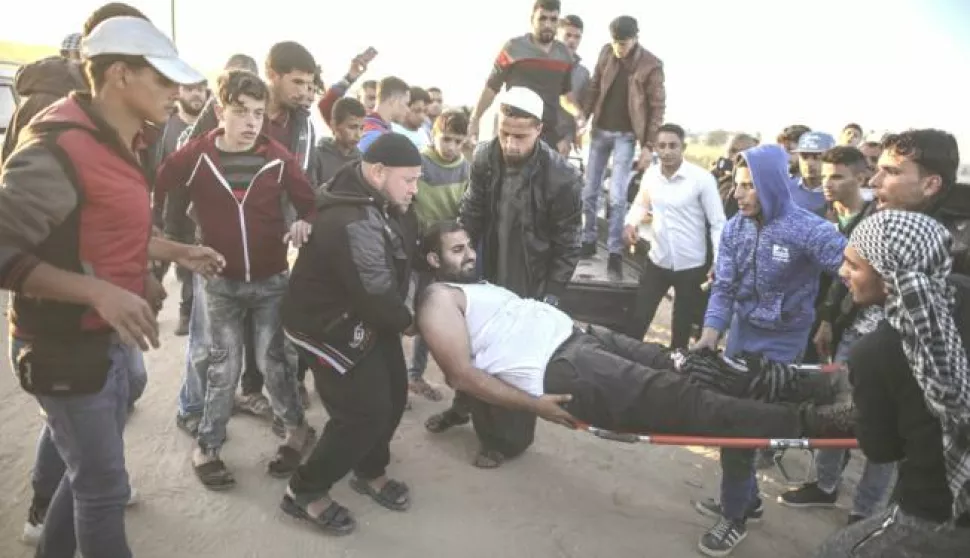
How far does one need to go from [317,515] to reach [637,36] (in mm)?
4958

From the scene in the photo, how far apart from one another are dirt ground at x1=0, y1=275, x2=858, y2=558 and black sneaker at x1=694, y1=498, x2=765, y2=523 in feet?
0.16

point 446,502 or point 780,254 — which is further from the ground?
point 780,254

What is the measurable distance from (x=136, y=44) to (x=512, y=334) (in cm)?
194

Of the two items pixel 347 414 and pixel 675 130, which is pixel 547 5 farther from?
pixel 347 414

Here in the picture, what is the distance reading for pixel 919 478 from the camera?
5.72 ft

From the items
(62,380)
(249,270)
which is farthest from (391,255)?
(62,380)

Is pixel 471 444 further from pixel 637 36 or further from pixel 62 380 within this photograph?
pixel 637 36

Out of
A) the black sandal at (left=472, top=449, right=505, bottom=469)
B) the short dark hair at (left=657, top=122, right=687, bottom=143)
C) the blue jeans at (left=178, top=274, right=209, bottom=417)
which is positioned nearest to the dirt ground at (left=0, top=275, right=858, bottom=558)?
the black sandal at (left=472, top=449, right=505, bottom=469)

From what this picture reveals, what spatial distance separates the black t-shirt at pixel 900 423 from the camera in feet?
5.60

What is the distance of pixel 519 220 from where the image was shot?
3662mm

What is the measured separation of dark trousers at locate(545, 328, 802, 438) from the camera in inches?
105

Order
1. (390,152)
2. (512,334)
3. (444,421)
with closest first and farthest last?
(390,152) < (512,334) < (444,421)

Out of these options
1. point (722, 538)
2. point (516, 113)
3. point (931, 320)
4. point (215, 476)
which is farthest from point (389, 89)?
point (931, 320)

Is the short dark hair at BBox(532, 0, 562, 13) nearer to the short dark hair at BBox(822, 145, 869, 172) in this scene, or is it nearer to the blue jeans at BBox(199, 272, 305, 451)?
the short dark hair at BBox(822, 145, 869, 172)
